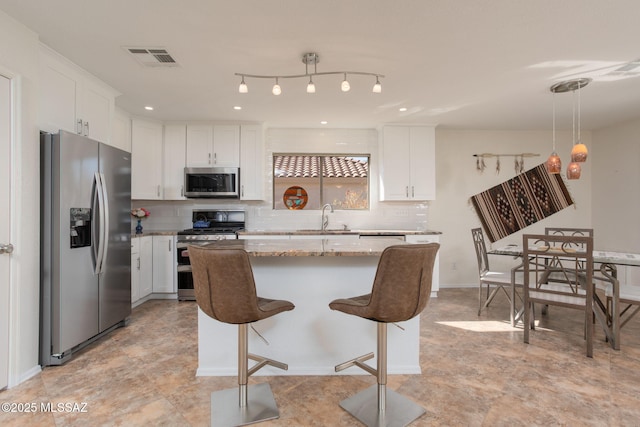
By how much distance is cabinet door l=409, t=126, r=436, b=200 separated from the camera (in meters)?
4.55

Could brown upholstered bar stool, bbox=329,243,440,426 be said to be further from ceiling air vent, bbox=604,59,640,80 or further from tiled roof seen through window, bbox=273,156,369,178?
tiled roof seen through window, bbox=273,156,369,178

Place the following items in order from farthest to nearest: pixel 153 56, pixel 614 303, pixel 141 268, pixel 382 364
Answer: pixel 141 268 → pixel 614 303 → pixel 153 56 → pixel 382 364

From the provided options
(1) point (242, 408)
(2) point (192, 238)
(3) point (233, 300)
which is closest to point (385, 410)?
(1) point (242, 408)

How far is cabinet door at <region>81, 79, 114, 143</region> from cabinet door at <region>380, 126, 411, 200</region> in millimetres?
3345

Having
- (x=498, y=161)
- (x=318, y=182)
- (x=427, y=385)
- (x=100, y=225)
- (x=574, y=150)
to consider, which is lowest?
(x=427, y=385)

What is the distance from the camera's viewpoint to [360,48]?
2.40 meters

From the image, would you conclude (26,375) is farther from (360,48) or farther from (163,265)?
(360,48)

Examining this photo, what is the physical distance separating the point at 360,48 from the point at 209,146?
280 centimetres

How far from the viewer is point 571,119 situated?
4.29m

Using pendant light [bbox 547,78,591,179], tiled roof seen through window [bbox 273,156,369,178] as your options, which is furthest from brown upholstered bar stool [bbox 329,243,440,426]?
tiled roof seen through window [bbox 273,156,369,178]

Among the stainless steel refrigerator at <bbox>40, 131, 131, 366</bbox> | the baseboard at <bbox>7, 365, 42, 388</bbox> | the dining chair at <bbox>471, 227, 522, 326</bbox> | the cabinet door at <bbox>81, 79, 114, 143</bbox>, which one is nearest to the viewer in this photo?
the baseboard at <bbox>7, 365, 42, 388</bbox>

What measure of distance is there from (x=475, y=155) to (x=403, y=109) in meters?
1.81

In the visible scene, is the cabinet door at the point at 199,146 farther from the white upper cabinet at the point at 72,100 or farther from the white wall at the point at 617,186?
the white wall at the point at 617,186

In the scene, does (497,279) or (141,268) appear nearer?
(497,279)
